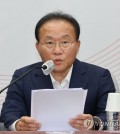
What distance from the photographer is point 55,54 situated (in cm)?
227

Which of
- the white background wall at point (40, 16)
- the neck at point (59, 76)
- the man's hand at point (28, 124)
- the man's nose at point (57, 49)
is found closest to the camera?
the man's hand at point (28, 124)

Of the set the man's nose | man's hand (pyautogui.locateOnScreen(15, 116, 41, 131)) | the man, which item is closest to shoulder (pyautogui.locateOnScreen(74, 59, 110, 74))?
the man

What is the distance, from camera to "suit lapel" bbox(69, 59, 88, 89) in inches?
93.0

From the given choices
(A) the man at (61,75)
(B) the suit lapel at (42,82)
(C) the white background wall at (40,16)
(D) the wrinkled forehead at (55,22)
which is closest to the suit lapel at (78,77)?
(A) the man at (61,75)

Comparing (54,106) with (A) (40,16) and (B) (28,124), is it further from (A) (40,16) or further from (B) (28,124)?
(A) (40,16)

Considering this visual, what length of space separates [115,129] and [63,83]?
2.21ft

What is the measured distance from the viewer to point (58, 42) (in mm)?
2285

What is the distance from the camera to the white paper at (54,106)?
1908mm

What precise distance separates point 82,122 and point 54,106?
6.0 inches

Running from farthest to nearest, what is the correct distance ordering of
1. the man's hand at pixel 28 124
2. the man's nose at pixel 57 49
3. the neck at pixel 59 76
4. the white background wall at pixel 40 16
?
1. the white background wall at pixel 40 16
2. the neck at pixel 59 76
3. the man's nose at pixel 57 49
4. the man's hand at pixel 28 124

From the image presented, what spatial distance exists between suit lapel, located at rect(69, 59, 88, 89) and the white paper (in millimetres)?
424

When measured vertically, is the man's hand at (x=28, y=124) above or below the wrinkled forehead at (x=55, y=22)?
below

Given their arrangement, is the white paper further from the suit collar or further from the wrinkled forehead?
the wrinkled forehead

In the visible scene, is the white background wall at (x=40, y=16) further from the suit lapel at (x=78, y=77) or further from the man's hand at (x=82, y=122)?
the man's hand at (x=82, y=122)
